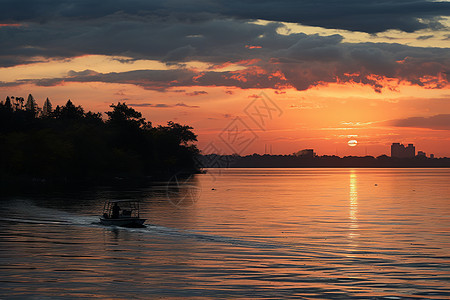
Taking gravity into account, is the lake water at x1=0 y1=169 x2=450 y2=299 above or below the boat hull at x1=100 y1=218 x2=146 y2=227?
below

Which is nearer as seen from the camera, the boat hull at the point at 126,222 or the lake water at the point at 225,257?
the lake water at the point at 225,257

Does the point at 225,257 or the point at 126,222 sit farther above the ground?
Answer: the point at 126,222

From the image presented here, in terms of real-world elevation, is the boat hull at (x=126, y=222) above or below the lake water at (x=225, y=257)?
above

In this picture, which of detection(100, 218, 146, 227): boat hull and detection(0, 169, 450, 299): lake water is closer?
detection(0, 169, 450, 299): lake water

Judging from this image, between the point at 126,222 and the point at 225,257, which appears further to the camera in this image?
the point at 126,222

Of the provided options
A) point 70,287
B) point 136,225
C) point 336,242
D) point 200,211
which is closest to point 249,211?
point 200,211

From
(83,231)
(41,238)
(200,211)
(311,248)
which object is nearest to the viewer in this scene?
(311,248)

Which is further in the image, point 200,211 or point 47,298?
point 200,211

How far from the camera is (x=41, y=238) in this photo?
58812mm

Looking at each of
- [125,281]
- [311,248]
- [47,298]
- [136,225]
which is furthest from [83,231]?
[47,298]

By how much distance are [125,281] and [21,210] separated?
199 feet

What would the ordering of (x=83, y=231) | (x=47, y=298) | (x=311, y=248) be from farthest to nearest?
(x=83, y=231) → (x=311, y=248) → (x=47, y=298)

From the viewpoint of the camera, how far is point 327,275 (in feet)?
132

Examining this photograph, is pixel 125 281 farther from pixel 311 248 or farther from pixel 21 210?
pixel 21 210
